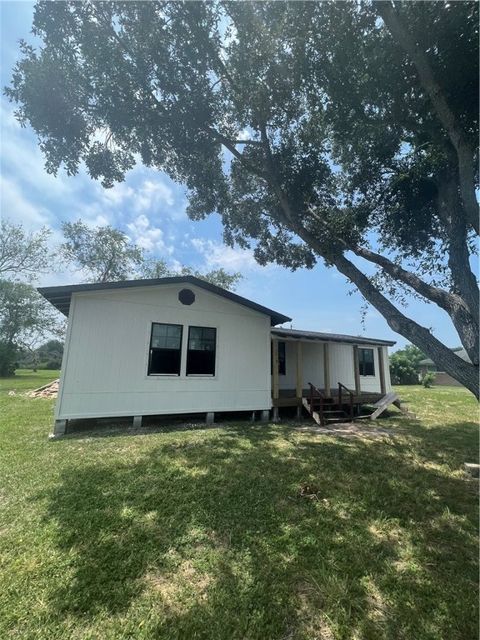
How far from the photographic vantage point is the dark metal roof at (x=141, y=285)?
7.44 m

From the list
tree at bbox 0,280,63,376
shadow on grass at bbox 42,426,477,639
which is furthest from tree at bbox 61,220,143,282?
shadow on grass at bbox 42,426,477,639

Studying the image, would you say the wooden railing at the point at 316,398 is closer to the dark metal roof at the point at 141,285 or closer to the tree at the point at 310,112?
the dark metal roof at the point at 141,285

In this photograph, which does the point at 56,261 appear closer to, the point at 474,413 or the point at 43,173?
the point at 43,173

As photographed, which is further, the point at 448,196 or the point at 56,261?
the point at 56,261

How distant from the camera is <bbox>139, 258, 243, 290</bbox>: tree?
3044cm

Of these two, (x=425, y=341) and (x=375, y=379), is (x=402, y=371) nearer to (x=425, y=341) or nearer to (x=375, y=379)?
(x=375, y=379)

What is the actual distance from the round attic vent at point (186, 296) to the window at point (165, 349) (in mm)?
723

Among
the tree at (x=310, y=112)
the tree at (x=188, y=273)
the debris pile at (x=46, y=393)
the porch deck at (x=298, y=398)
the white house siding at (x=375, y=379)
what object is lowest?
the debris pile at (x=46, y=393)

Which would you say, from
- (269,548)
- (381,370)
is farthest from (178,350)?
(381,370)

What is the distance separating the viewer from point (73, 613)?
233 cm

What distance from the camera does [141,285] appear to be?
27.0 ft

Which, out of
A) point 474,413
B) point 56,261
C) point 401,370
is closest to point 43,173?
point 474,413

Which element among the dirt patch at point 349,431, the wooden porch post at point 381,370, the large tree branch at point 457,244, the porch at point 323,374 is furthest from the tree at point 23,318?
the large tree branch at point 457,244

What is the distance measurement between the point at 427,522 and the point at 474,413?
11680 millimetres
